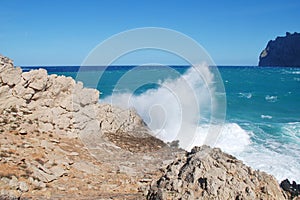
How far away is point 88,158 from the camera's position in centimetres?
1324

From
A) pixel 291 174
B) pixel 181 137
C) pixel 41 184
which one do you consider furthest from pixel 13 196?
pixel 181 137

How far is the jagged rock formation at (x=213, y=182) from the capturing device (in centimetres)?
1007

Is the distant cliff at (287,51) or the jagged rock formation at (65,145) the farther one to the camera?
the distant cliff at (287,51)

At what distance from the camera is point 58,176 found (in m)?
11.3

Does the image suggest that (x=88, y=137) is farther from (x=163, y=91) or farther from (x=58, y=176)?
(x=163, y=91)

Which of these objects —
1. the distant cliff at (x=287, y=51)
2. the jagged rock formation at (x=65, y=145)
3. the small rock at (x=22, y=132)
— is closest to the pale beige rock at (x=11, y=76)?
the jagged rock formation at (x=65, y=145)

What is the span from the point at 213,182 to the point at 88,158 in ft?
17.0

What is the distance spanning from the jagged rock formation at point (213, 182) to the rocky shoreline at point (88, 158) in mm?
28

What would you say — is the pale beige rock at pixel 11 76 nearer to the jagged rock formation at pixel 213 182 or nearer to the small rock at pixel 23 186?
the small rock at pixel 23 186

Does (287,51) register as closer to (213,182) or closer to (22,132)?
(22,132)

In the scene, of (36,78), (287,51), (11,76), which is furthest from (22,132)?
(287,51)

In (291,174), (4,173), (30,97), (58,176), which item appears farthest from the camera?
(291,174)

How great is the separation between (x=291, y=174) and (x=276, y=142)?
7.82m

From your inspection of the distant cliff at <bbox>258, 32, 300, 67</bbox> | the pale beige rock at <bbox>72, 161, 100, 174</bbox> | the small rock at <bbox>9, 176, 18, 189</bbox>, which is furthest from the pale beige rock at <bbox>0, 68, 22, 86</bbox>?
the distant cliff at <bbox>258, 32, 300, 67</bbox>
